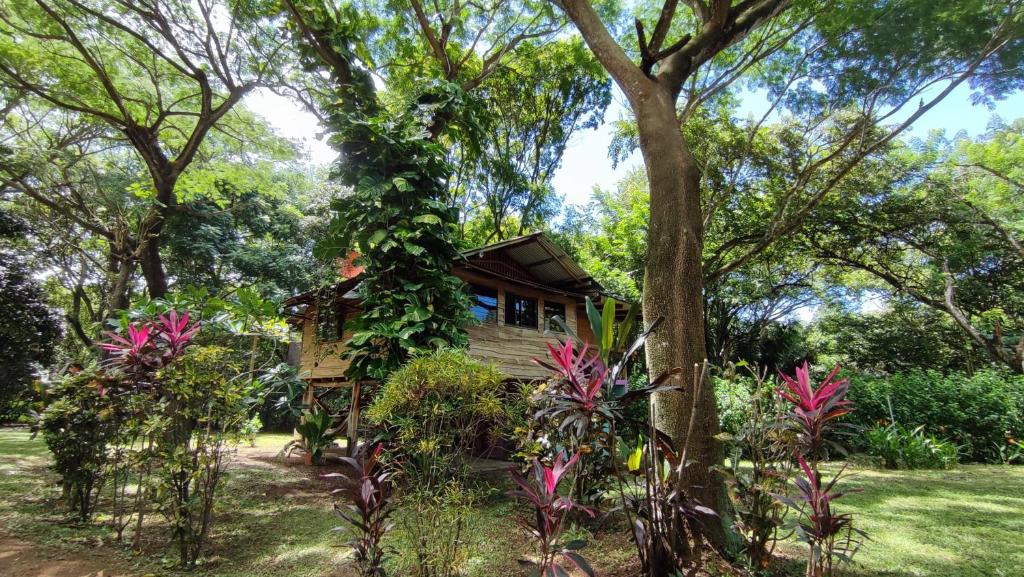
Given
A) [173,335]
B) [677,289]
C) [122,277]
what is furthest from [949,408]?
[122,277]

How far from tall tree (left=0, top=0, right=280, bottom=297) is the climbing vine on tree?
3070 mm

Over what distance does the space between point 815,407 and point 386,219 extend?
18.2 feet

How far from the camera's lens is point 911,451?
27.9 feet

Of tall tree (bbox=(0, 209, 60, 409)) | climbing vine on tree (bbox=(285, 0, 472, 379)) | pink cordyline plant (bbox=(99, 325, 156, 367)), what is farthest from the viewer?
tall tree (bbox=(0, 209, 60, 409))

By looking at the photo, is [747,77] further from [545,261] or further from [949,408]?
[949,408]

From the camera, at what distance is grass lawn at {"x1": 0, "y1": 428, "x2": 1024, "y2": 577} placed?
11.6 feet

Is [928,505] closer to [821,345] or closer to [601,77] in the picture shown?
[601,77]

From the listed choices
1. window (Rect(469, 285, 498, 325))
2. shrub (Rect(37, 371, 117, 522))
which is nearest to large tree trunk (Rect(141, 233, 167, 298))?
shrub (Rect(37, 371, 117, 522))

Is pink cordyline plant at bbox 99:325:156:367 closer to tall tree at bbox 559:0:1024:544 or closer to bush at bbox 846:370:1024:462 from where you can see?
tall tree at bbox 559:0:1024:544

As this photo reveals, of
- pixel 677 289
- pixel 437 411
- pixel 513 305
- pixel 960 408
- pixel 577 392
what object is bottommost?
pixel 960 408

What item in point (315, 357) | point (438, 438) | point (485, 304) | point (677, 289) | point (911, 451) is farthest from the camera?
point (315, 357)

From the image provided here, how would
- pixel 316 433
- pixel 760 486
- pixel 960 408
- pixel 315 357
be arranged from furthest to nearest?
pixel 315 357, pixel 960 408, pixel 316 433, pixel 760 486

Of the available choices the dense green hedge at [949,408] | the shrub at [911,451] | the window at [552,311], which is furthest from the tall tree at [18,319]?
the shrub at [911,451]

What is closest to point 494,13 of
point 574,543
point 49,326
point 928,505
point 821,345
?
point 574,543
